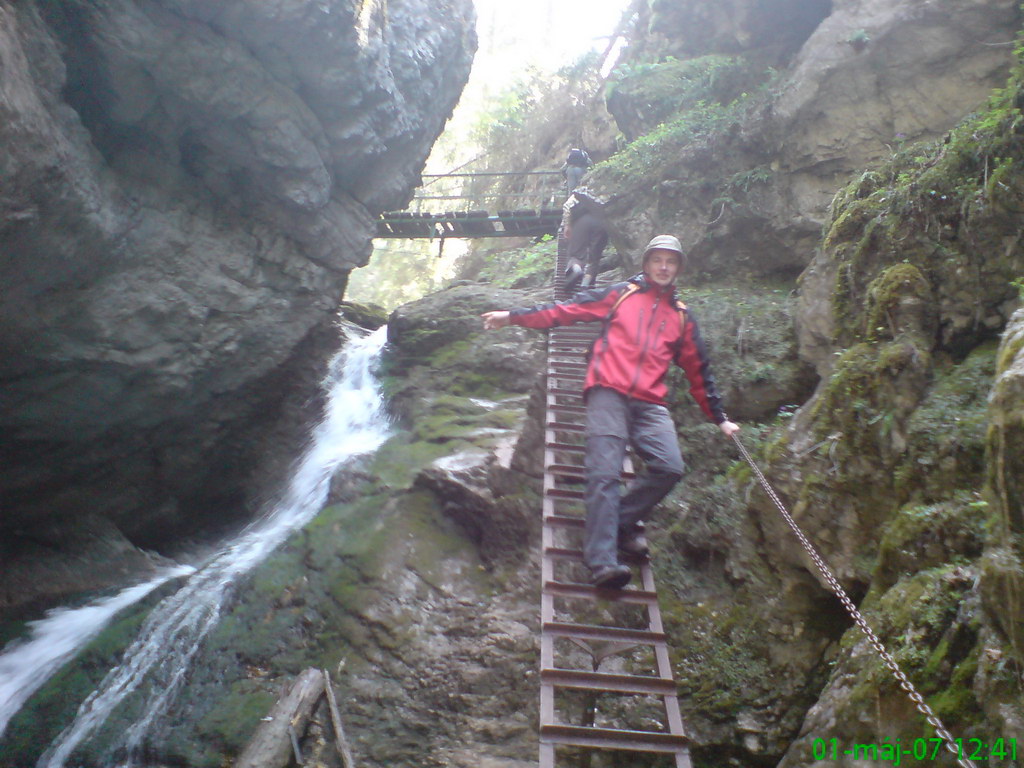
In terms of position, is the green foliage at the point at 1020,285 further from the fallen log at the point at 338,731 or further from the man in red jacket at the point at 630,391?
the fallen log at the point at 338,731

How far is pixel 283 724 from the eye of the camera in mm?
4289

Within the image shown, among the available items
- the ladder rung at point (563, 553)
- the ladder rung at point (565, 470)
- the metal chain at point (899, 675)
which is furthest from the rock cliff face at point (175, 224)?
the metal chain at point (899, 675)

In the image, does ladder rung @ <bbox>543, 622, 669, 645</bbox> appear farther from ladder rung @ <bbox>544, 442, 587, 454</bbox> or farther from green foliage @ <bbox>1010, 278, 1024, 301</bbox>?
green foliage @ <bbox>1010, 278, 1024, 301</bbox>

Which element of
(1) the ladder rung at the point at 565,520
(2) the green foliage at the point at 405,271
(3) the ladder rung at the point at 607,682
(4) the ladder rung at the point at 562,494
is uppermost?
(2) the green foliage at the point at 405,271

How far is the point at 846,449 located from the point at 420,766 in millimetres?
3495

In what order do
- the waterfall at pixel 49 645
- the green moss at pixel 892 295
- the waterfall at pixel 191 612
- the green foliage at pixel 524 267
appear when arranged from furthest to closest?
1. the green foliage at pixel 524 267
2. the waterfall at pixel 49 645
3. the waterfall at pixel 191 612
4. the green moss at pixel 892 295

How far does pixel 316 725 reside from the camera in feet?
14.6

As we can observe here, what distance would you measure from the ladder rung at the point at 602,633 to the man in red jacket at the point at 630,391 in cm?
32

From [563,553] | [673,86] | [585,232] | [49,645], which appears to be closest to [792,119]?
[585,232]

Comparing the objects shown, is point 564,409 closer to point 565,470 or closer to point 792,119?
point 565,470

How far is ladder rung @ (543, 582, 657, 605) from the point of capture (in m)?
4.19

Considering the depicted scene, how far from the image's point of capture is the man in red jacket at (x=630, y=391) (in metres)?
4.22

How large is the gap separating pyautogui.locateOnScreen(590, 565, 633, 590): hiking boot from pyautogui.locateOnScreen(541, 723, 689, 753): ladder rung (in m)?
0.81

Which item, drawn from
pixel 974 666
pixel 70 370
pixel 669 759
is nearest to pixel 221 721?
pixel 669 759
